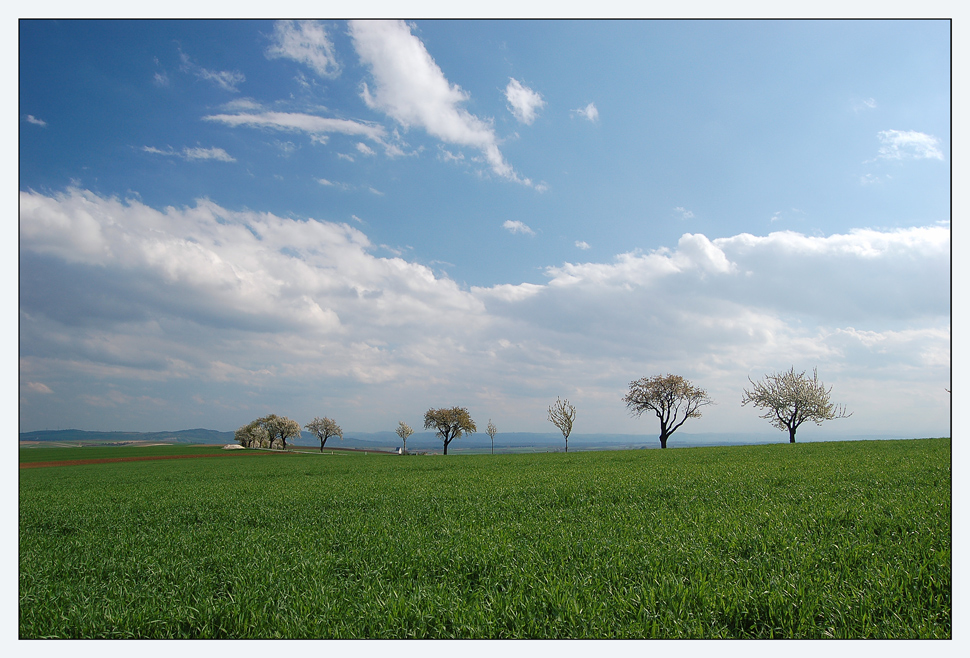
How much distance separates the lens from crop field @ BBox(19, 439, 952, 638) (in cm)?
405

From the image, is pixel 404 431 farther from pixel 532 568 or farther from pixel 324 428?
pixel 532 568

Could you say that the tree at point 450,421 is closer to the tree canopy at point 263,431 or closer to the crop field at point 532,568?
the tree canopy at point 263,431

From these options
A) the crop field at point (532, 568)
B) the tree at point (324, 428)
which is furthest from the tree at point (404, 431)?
the crop field at point (532, 568)

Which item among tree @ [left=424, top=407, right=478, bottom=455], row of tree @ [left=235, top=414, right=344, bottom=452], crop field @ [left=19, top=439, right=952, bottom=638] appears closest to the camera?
crop field @ [left=19, top=439, right=952, bottom=638]

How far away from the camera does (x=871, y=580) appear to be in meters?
4.46

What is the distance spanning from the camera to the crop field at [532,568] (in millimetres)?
4047

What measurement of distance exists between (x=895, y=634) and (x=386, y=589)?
460 cm

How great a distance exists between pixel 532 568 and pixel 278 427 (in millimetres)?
115809

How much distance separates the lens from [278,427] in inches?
4242

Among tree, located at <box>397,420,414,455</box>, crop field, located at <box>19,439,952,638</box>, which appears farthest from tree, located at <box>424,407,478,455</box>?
crop field, located at <box>19,439,952,638</box>

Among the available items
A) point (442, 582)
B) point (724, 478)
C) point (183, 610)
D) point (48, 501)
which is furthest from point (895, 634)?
point (48, 501)

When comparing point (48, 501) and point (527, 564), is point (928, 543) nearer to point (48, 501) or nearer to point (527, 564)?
point (527, 564)

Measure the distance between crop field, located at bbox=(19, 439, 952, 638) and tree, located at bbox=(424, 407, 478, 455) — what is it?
78.9 m

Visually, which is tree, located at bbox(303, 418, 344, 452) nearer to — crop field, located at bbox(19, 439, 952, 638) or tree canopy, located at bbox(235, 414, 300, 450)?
tree canopy, located at bbox(235, 414, 300, 450)
